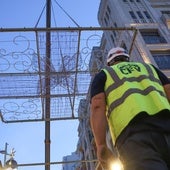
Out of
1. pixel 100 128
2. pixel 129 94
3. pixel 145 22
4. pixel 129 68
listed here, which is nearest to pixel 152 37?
pixel 145 22

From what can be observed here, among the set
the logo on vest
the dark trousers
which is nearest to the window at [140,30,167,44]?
the logo on vest

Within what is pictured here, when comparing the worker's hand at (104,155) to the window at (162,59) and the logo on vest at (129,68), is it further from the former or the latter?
the window at (162,59)

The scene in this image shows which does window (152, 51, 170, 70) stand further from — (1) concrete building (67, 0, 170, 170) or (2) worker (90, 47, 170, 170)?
(2) worker (90, 47, 170, 170)

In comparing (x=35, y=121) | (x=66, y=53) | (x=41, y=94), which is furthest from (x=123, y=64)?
(x=35, y=121)

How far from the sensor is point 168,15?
3011 centimetres

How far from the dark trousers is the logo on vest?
60 cm

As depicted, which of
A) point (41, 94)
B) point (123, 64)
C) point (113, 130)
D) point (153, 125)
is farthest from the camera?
point (41, 94)

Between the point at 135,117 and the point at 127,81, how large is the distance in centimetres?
35

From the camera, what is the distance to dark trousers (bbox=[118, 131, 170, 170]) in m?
1.58

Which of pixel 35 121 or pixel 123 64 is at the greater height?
pixel 35 121

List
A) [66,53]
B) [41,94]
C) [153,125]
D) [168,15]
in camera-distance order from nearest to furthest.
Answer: [153,125] → [66,53] → [41,94] → [168,15]

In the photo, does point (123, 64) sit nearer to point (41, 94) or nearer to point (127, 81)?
point (127, 81)

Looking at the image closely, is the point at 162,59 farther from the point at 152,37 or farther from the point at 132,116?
the point at 132,116

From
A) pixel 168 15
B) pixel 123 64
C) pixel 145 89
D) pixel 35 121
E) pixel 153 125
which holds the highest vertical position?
pixel 168 15
